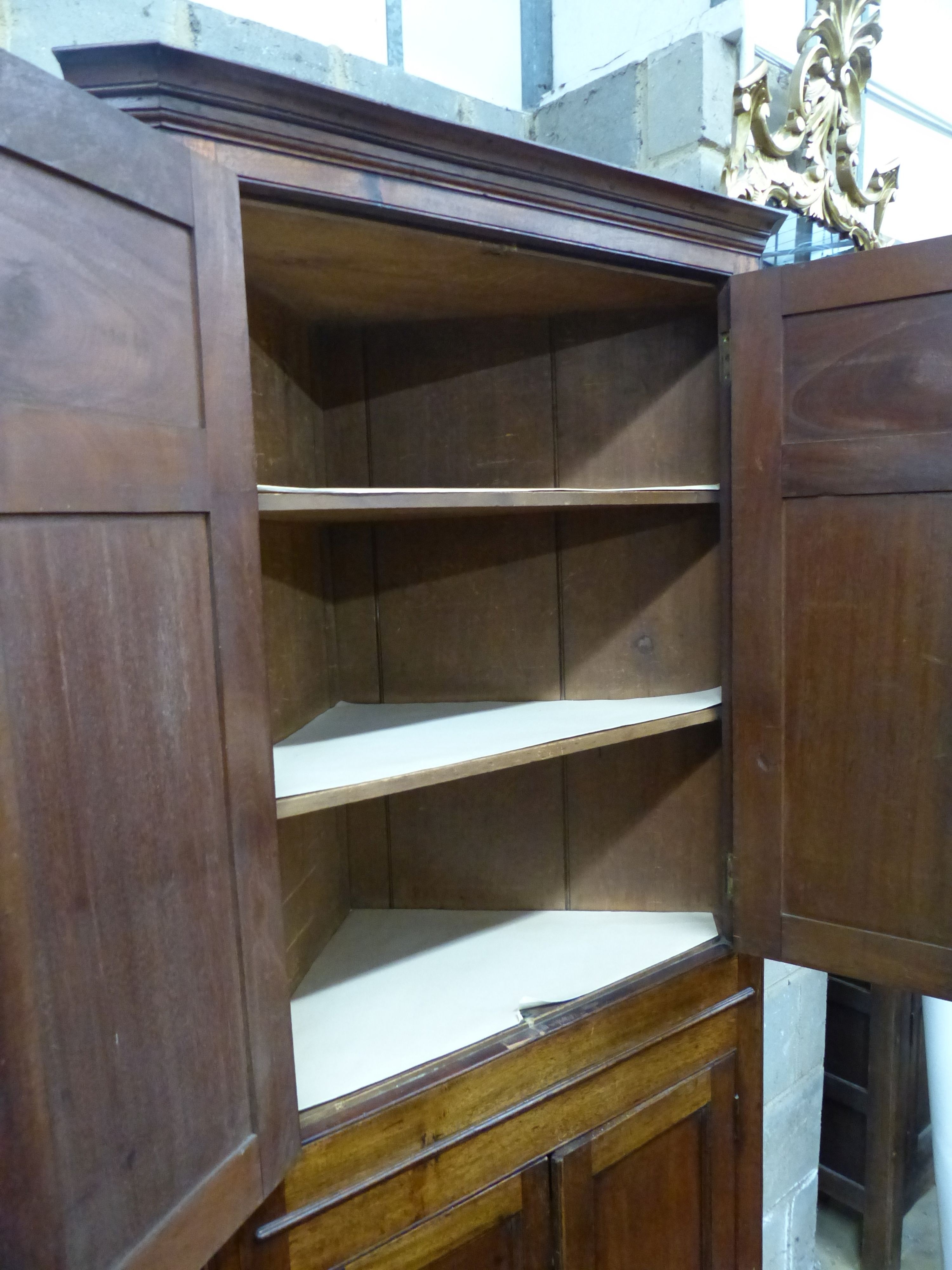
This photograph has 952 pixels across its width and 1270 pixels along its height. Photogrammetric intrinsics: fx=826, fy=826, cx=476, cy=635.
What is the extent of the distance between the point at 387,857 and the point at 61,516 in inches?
36.1

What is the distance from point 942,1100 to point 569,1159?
1072 millimetres

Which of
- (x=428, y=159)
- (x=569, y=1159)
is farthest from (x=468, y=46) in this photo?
(x=569, y=1159)

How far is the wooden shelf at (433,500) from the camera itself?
78cm

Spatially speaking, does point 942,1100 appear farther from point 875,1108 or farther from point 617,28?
point 617,28

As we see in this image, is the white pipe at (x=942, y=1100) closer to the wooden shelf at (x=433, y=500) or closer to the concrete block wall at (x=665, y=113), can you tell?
the wooden shelf at (x=433, y=500)

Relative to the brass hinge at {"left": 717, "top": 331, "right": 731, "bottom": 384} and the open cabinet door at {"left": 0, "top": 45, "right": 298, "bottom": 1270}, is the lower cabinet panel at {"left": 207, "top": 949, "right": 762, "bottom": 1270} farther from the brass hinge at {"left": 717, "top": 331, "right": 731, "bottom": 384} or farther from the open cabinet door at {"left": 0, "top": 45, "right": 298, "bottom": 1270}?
the brass hinge at {"left": 717, "top": 331, "right": 731, "bottom": 384}

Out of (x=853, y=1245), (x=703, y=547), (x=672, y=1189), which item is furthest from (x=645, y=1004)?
(x=853, y=1245)

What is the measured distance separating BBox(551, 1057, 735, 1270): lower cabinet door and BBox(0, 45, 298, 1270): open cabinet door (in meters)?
0.48

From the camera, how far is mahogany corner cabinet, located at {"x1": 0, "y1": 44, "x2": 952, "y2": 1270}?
0.60 metres

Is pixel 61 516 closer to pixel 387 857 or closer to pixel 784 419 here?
pixel 784 419

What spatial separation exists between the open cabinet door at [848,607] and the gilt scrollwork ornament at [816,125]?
1.32 ft

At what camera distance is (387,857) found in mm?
1366

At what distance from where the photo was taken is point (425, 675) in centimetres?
131

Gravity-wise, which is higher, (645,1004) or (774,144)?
(774,144)
